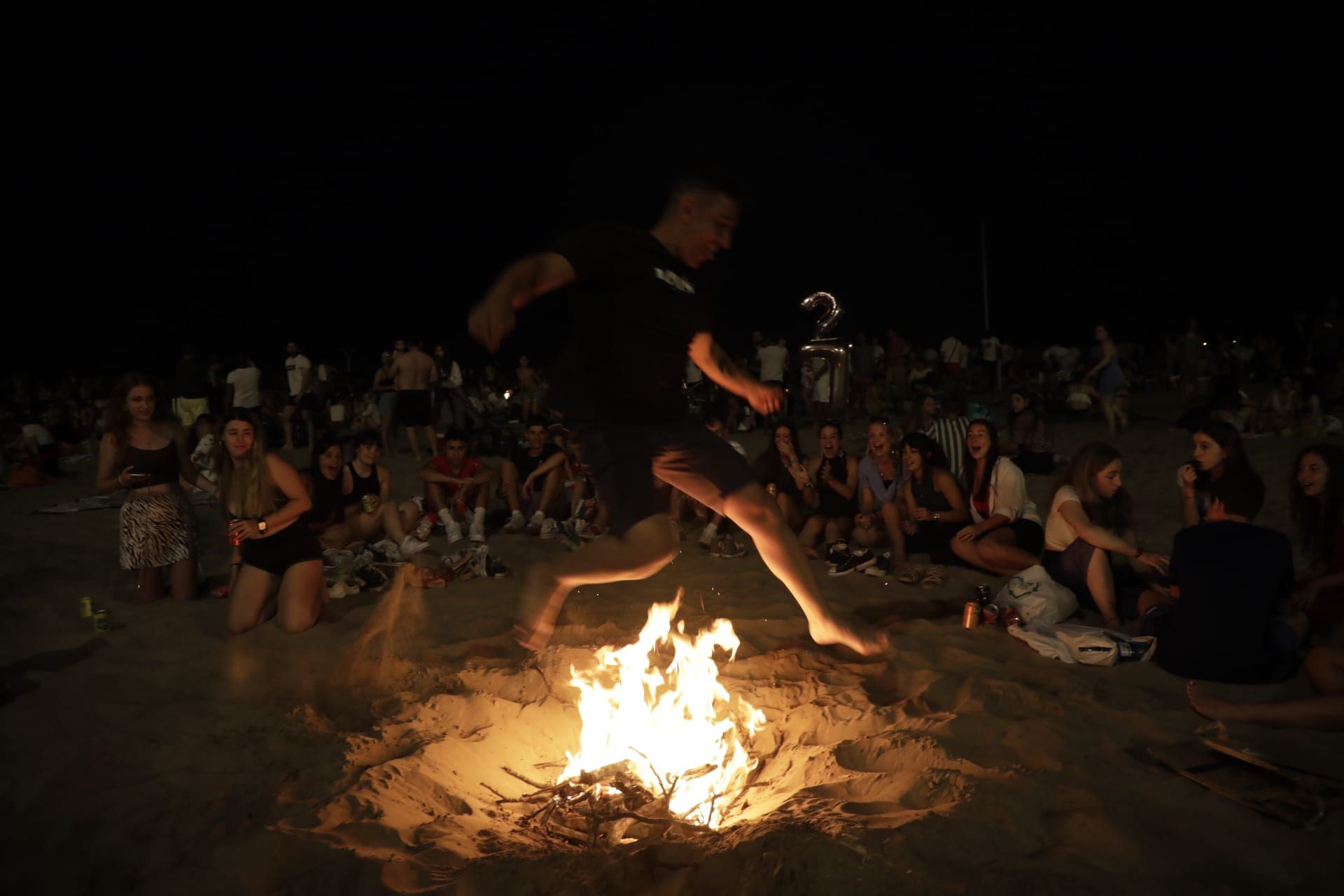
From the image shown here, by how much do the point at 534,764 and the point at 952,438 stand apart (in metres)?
5.39

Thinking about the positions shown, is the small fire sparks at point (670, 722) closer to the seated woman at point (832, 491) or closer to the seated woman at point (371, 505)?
the seated woman at point (832, 491)

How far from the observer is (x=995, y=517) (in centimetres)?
595

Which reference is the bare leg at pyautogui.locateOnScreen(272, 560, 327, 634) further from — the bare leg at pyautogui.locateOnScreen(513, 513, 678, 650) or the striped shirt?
the striped shirt

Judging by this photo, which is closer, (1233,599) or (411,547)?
(1233,599)

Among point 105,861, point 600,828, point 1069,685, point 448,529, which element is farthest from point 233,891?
point 448,529

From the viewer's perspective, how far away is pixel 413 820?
2.88 meters

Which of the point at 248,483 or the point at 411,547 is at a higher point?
the point at 248,483

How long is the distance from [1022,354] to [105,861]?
871 inches

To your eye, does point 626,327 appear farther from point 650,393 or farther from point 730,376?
point 730,376

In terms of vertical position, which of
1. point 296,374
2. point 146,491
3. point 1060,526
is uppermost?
point 296,374

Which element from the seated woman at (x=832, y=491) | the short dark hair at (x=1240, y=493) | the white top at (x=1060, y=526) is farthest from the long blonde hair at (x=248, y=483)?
the short dark hair at (x=1240, y=493)

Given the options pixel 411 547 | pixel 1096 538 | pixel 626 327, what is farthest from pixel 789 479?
pixel 626 327

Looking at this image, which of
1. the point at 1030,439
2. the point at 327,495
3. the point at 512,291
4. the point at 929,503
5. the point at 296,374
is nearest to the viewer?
the point at 512,291

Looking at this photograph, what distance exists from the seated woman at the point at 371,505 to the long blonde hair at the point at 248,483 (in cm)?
169
